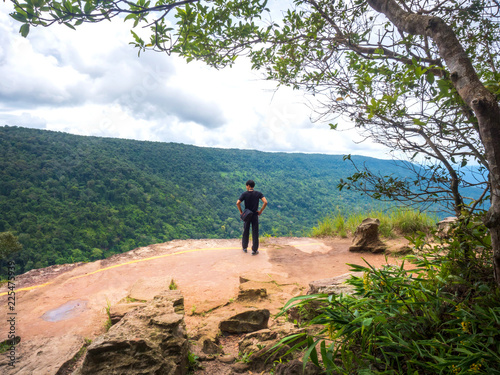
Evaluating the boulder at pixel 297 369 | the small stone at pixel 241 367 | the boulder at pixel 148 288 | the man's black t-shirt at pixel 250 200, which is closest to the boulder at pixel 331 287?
the small stone at pixel 241 367

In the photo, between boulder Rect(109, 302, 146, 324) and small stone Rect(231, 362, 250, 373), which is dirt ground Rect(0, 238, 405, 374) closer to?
boulder Rect(109, 302, 146, 324)

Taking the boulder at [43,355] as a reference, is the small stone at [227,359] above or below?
→ above

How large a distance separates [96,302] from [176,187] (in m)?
34.7

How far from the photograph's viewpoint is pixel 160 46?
2.00m

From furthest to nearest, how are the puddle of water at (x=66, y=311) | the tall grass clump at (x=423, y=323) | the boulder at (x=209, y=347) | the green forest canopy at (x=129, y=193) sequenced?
the green forest canopy at (x=129, y=193) → the puddle of water at (x=66, y=311) → the boulder at (x=209, y=347) → the tall grass clump at (x=423, y=323)

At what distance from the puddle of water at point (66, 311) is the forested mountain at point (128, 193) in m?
7.42

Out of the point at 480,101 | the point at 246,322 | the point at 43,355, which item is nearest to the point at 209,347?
the point at 246,322

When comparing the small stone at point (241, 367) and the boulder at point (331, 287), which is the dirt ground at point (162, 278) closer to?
the boulder at point (331, 287)

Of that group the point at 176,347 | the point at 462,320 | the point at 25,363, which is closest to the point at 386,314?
the point at 462,320

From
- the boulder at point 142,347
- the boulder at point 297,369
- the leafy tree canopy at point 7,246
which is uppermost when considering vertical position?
the boulder at point 297,369

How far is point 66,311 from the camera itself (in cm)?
359

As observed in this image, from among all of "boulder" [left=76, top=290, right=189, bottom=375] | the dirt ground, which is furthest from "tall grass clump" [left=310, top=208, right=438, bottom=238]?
"boulder" [left=76, top=290, right=189, bottom=375]

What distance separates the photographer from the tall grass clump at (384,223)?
6981 mm

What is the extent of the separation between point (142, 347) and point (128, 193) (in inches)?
1258
